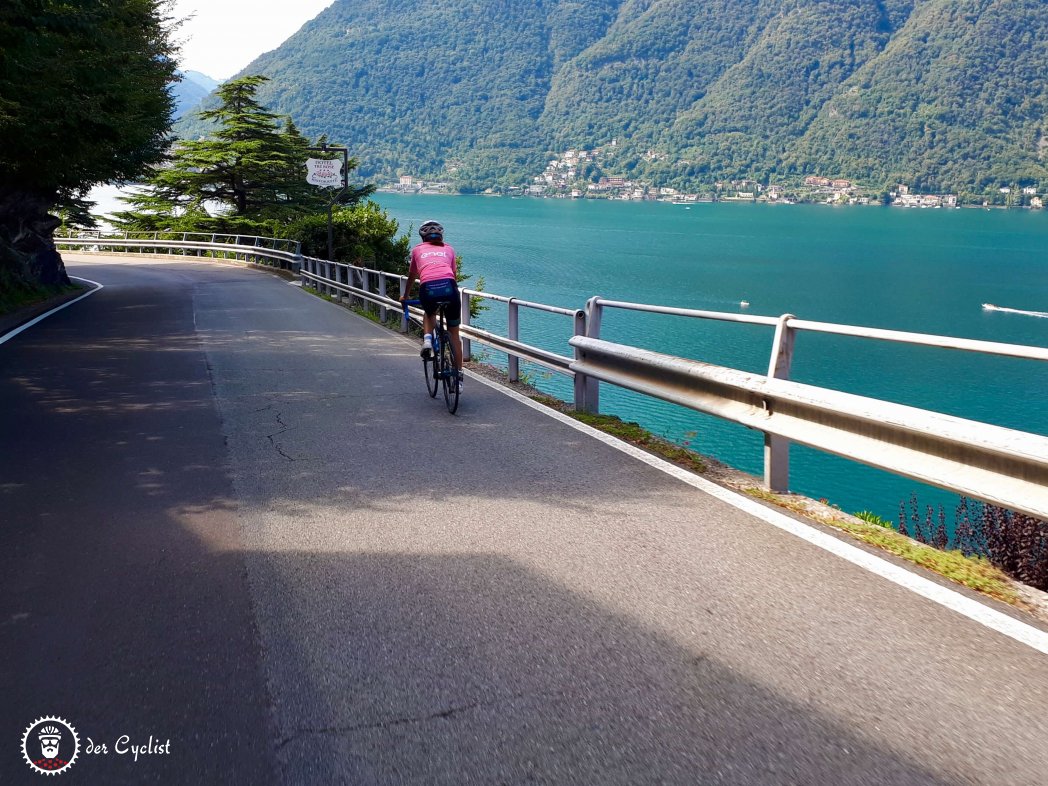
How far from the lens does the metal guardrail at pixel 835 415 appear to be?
4.34 metres

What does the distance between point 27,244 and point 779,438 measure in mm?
26402

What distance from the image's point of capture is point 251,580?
4645 millimetres

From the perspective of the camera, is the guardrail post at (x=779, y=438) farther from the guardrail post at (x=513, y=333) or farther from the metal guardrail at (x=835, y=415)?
the guardrail post at (x=513, y=333)

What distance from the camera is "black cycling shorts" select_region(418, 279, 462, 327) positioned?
10078mm

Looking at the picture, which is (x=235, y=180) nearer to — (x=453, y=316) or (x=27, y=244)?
(x=27, y=244)

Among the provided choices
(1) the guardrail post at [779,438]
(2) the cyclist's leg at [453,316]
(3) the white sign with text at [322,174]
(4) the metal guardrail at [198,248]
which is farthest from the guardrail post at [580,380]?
(3) the white sign with text at [322,174]

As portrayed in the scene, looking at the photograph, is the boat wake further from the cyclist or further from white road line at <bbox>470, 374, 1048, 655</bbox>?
white road line at <bbox>470, 374, 1048, 655</bbox>

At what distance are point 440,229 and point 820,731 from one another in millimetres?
7570

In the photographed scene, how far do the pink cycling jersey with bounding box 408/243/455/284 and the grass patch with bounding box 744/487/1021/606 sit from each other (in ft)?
A: 16.8

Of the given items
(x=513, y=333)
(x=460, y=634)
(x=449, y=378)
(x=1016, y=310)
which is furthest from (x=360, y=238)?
(x=1016, y=310)

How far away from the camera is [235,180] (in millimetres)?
59531

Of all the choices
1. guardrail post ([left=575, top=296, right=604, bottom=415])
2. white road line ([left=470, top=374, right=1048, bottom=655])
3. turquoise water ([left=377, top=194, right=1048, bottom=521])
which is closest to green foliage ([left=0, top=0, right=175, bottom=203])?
guardrail post ([left=575, top=296, right=604, bottom=415])

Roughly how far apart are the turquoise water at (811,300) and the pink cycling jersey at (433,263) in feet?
10.6

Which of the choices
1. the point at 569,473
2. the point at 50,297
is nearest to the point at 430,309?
the point at 569,473
